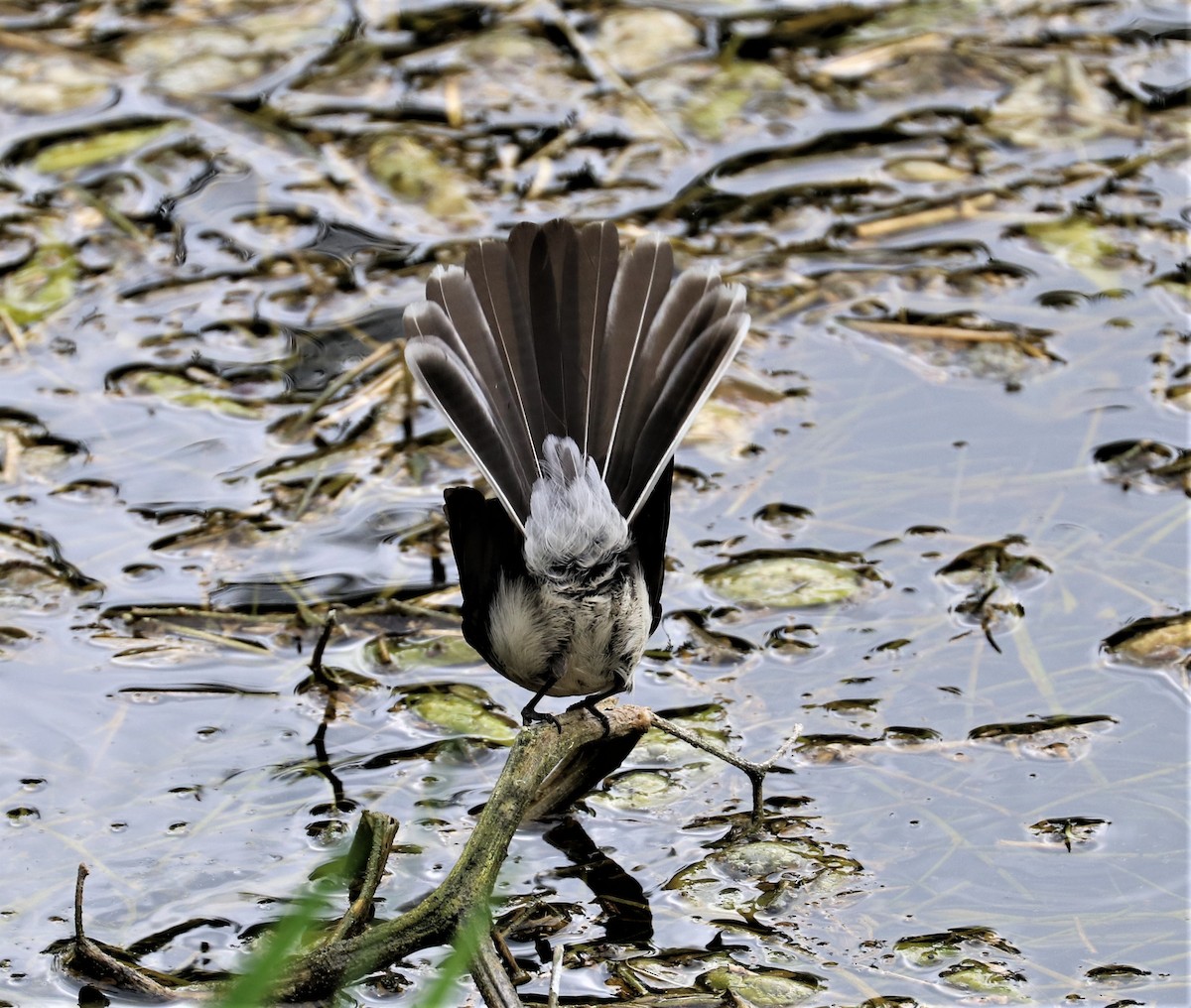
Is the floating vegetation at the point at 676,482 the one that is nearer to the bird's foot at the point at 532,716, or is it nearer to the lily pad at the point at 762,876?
the lily pad at the point at 762,876

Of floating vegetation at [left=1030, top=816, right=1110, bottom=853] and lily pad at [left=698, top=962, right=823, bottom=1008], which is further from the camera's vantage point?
floating vegetation at [left=1030, top=816, right=1110, bottom=853]

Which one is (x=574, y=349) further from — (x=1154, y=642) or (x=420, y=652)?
(x=1154, y=642)

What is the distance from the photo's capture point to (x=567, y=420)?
3.09 metres

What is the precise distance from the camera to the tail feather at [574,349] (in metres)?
3.00

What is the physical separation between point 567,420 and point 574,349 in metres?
0.15

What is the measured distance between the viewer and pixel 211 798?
3270mm

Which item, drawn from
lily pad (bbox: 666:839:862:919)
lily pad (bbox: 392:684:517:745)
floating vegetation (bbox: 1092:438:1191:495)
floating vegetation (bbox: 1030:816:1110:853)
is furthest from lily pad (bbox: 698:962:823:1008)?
floating vegetation (bbox: 1092:438:1191:495)

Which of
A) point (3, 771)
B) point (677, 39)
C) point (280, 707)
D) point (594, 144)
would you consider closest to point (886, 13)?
point (677, 39)

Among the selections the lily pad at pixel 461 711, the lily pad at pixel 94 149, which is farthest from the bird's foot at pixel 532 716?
the lily pad at pixel 94 149

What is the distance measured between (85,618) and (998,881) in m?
2.08

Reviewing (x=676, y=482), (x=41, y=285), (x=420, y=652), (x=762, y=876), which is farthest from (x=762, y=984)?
(x=41, y=285)

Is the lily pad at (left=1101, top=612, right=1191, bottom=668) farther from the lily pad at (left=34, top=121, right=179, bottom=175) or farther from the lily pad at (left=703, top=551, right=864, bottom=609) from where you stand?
the lily pad at (left=34, top=121, right=179, bottom=175)

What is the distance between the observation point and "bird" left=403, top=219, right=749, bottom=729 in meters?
2.97

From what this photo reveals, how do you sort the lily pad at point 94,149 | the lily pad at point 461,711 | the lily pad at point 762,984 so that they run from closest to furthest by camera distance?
the lily pad at point 762,984, the lily pad at point 461,711, the lily pad at point 94,149
